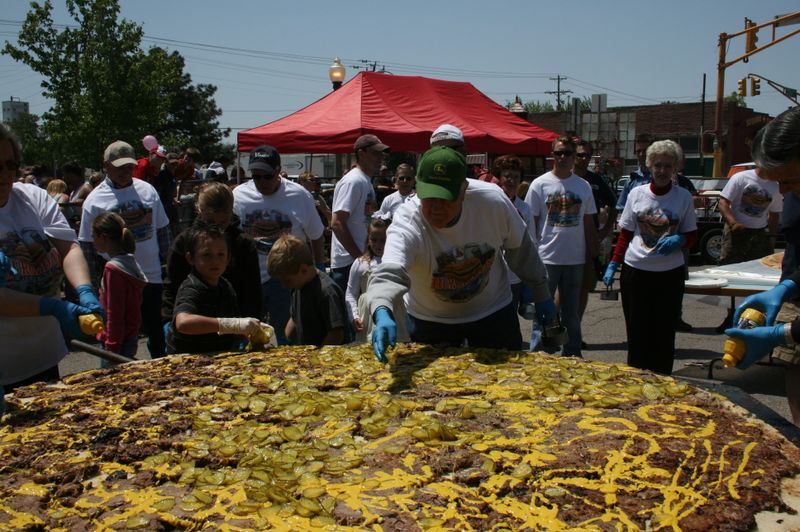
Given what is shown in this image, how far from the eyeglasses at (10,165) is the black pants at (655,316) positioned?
441cm

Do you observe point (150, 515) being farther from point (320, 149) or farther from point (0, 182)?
point (320, 149)

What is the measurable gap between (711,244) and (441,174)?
13.9 metres

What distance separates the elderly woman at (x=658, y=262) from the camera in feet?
18.8

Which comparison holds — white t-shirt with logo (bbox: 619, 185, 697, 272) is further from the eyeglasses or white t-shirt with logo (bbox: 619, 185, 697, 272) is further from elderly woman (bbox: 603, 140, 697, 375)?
the eyeglasses

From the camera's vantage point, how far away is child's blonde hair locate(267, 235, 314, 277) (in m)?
4.30

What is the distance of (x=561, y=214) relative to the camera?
21.3ft

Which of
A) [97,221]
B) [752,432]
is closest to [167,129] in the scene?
[97,221]

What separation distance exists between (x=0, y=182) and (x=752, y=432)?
10.4 ft

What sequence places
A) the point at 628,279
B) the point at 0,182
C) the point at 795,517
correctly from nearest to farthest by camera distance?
the point at 795,517 → the point at 0,182 → the point at 628,279

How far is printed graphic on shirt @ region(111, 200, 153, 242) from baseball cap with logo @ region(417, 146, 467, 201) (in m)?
3.56

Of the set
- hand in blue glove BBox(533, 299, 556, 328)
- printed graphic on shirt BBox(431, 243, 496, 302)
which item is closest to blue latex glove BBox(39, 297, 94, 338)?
printed graphic on shirt BBox(431, 243, 496, 302)

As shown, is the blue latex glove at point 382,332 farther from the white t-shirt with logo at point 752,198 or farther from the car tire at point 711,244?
the car tire at point 711,244

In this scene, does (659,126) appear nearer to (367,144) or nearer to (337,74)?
(337,74)

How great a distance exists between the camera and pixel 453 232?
11.8 feet
